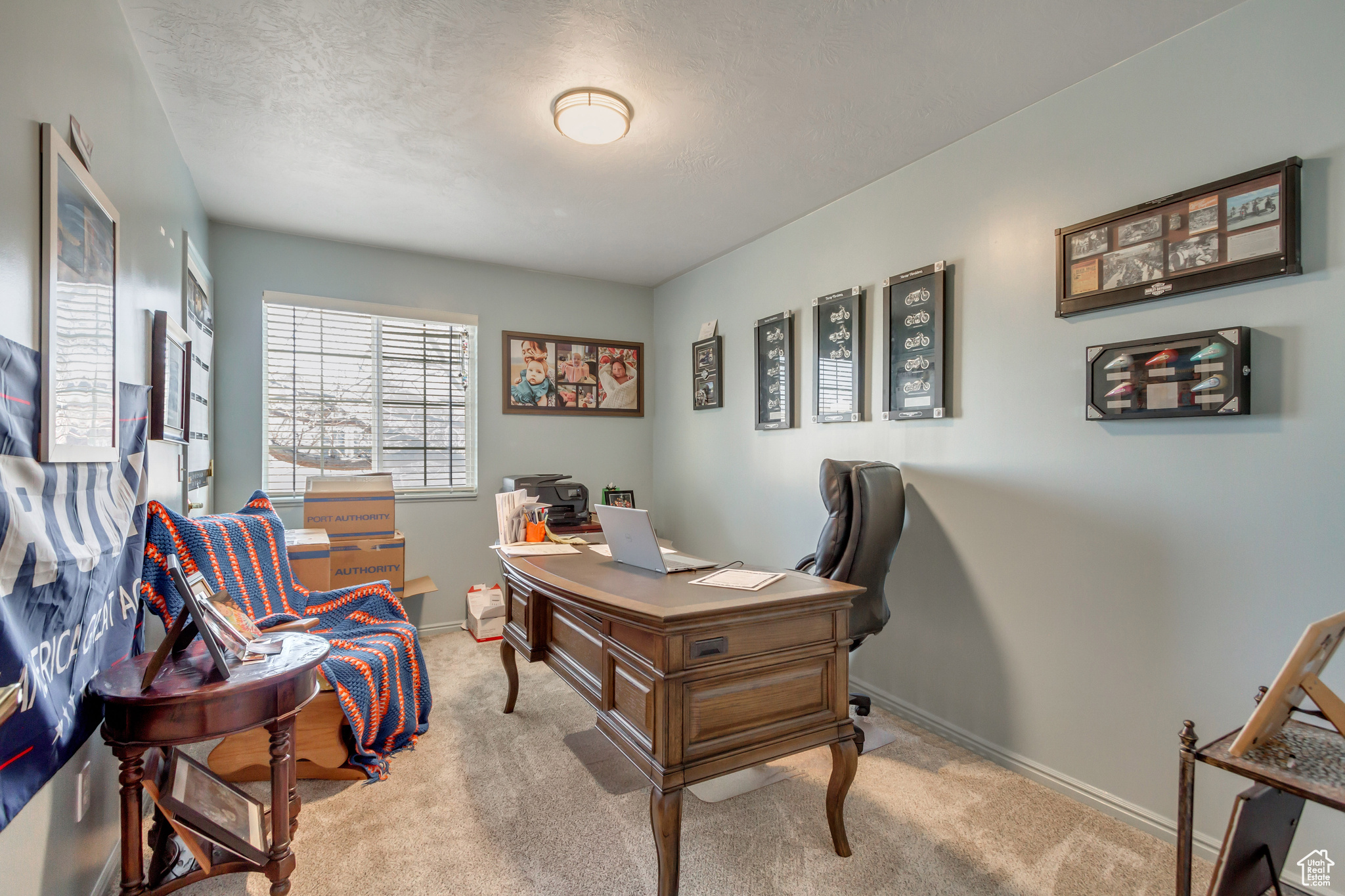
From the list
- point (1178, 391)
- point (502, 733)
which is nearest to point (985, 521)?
point (1178, 391)

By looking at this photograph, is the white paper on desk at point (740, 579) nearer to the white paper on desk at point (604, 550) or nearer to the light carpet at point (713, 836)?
the white paper on desk at point (604, 550)

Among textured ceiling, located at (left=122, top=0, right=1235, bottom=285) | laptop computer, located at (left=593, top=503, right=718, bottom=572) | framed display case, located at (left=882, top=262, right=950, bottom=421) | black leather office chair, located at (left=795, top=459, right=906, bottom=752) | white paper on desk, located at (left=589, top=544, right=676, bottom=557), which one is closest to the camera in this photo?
textured ceiling, located at (left=122, top=0, right=1235, bottom=285)

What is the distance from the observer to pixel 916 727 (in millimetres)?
2838

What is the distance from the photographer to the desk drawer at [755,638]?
1627 mm

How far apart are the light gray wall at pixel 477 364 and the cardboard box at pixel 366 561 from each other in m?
0.46

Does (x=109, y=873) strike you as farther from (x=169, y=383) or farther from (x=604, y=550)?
(x=604, y=550)

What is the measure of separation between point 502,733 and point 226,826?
1.19 m

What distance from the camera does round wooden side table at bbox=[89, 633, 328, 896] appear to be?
4.75 ft

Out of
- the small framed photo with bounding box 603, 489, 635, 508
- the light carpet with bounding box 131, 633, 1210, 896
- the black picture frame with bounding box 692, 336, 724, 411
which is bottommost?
the light carpet with bounding box 131, 633, 1210, 896

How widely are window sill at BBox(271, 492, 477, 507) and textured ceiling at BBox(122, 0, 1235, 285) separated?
174 centimetres

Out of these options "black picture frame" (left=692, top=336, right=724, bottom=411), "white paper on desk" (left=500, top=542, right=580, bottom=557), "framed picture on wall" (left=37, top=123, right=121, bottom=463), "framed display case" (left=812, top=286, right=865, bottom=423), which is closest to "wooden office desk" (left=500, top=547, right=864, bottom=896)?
"white paper on desk" (left=500, top=542, right=580, bottom=557)

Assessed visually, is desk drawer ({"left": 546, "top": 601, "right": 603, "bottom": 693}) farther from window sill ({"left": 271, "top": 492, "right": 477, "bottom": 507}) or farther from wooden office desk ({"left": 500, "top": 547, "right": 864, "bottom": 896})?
window sill ({"left": 271, "top": 492, "right": 477, "bottom": 507})

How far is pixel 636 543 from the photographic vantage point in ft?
7.13

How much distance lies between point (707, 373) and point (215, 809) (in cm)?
350
